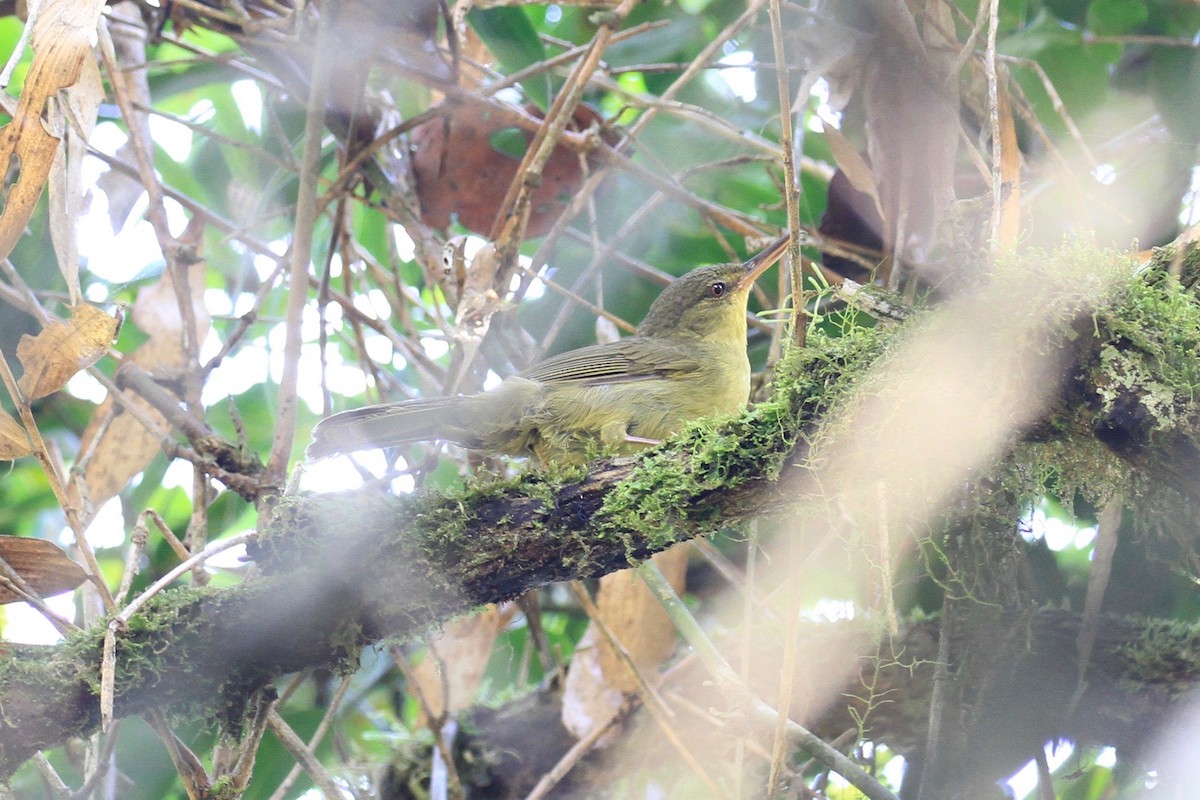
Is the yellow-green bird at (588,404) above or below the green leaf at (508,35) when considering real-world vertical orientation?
below

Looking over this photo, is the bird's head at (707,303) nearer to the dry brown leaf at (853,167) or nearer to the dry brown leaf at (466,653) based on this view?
the dry brown leaf at (853,167)

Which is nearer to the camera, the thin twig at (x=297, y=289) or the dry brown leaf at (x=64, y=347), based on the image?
the dry brown leaf at (x=64, y=347)

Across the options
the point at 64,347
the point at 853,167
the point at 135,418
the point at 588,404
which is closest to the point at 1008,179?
the point at 853,167

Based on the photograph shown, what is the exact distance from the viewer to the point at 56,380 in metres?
2.79

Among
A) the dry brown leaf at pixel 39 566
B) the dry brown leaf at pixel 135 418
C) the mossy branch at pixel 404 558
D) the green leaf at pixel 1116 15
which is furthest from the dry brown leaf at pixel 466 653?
the green leaf at pixel 1116 15

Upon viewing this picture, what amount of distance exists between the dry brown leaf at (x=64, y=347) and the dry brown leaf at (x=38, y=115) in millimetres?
266

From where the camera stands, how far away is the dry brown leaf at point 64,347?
271cm

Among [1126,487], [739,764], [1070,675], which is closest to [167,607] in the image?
[739,764]

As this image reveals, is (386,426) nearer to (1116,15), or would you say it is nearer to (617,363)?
(617,363)

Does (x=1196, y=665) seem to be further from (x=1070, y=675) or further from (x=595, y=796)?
(x=595, y=796)

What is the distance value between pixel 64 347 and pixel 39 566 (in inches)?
24.5

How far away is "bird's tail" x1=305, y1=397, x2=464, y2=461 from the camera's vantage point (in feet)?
11.6

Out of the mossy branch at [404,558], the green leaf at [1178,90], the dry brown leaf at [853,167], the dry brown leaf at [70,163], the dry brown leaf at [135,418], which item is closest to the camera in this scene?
the mossy branch at [404,558]

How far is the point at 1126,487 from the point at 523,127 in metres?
3.03
